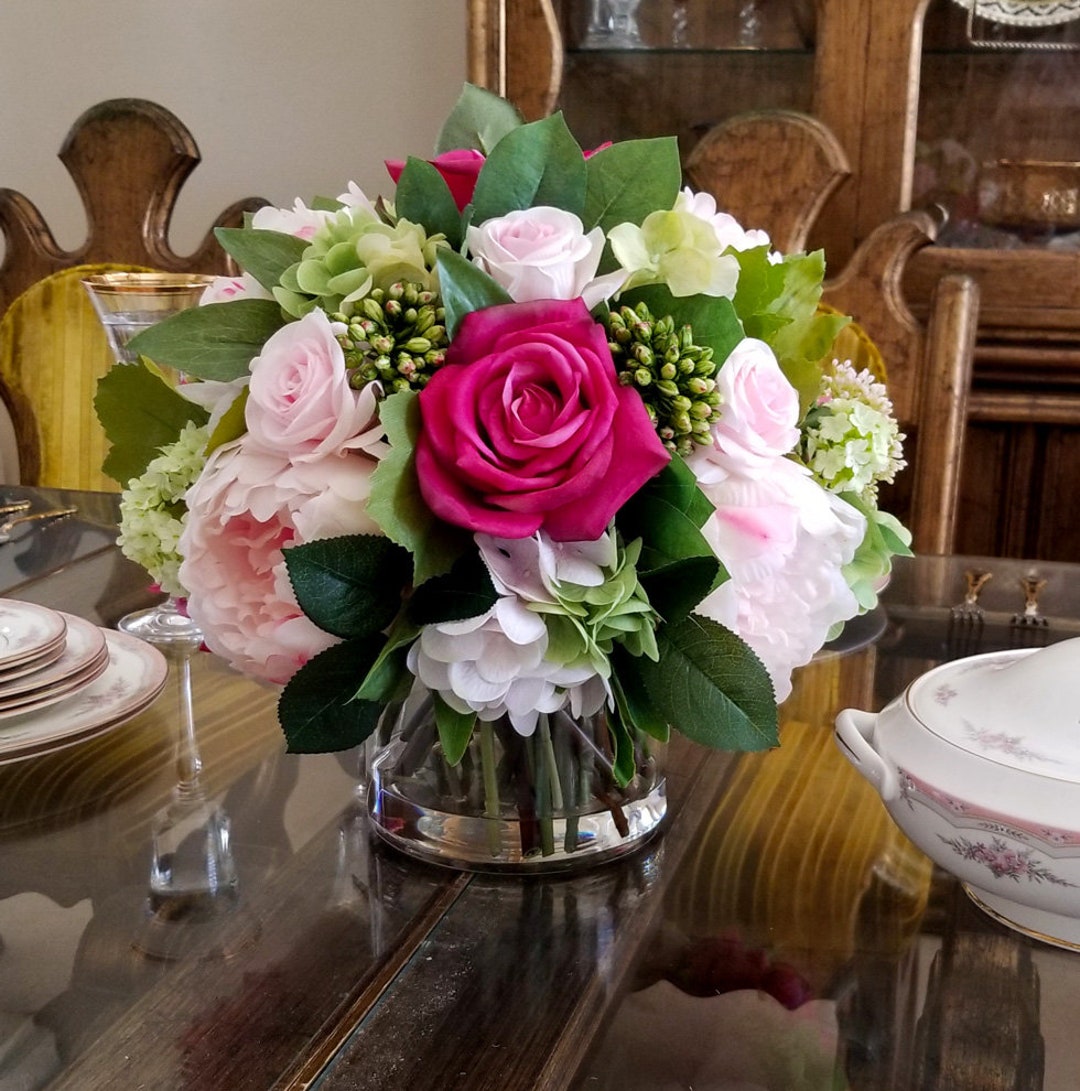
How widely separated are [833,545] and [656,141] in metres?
0.18

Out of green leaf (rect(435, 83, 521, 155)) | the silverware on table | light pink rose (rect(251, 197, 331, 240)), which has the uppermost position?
green leaf (rect(435, 83, 521, 155))

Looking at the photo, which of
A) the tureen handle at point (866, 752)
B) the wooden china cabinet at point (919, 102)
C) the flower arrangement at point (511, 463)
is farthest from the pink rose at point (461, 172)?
the wooden china cabinet at point (919, 102)

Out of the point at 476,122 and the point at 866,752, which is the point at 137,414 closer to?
the point at 476,122

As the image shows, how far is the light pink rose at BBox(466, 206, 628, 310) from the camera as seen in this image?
0.49m

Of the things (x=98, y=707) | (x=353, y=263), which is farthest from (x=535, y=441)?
(x=98, y=707)

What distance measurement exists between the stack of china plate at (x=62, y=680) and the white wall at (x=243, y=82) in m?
1.35

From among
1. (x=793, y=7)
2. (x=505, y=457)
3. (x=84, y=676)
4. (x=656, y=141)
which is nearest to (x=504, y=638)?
(x=505, y=457)

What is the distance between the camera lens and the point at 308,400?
48cm

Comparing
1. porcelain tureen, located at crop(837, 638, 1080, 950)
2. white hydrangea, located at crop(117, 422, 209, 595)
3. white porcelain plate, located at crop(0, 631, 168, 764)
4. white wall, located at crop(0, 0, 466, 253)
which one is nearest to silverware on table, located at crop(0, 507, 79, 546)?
white porcelain plate, located at crop(0, 631, 168, 764)

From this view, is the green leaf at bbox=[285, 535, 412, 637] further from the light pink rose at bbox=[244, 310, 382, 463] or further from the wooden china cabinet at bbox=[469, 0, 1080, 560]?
the wooden china cabinet at bbox=[469, 0, 1080, 560]

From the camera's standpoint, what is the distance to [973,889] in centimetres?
55

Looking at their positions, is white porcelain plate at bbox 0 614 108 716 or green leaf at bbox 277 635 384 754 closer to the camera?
green leaf at bbox 277 635 384 754

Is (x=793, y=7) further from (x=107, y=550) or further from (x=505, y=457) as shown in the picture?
(x=505, y=457)

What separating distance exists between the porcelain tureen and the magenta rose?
17cm
